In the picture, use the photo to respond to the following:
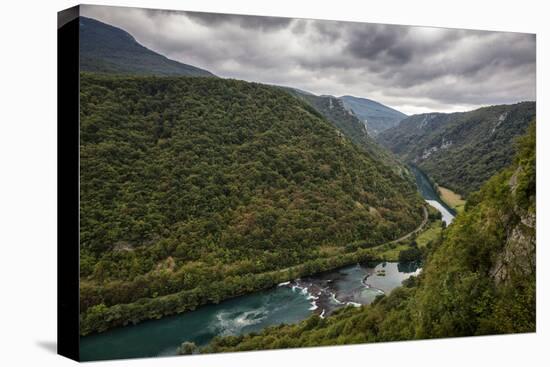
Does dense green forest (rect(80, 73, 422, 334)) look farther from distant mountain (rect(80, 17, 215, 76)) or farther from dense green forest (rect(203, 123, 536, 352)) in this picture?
dense green forest (rect(203, 123, 536, 352))

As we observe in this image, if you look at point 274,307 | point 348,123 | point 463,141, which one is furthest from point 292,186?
point 463,141

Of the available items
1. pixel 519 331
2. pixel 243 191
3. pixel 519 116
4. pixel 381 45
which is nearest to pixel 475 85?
pixel 519 116

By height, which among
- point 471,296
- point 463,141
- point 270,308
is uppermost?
point 463,141

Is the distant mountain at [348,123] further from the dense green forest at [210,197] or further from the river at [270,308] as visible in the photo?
the river at [270,308]

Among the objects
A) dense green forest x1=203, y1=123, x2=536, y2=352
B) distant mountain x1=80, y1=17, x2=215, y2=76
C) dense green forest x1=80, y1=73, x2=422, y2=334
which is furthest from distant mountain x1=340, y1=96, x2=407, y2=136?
distant mountain x1=80, y1=17, x2=215, y2=76

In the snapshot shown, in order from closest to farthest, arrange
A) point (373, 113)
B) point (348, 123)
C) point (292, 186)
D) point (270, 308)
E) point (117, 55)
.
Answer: point (117, 55) → point (270, 308) → point (373, 113) → point (292, 186) → point (348, 123)

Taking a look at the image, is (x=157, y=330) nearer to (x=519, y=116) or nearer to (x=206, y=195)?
(x=206, y=195)

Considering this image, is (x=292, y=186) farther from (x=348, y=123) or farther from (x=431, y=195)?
(x=431, y=195)
